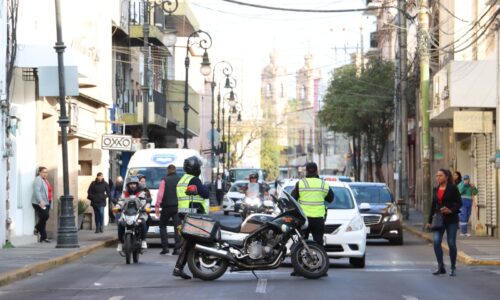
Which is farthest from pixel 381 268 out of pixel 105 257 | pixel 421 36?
pixel 421 36

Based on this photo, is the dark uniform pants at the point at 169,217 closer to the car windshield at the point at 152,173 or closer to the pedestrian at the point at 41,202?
the pedestrian at the point at 41,202

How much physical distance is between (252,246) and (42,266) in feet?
16.1

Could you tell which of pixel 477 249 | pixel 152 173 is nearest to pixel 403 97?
pixel 152 173

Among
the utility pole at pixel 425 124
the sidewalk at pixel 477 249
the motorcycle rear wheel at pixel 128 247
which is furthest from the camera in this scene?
the utility pole at pixel 425 124

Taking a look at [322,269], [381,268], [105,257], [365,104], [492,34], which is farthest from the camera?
[365,104]

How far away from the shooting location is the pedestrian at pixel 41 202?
30312 mm

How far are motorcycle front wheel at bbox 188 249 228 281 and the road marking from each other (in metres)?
0.64

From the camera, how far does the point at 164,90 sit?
61812 millimetres

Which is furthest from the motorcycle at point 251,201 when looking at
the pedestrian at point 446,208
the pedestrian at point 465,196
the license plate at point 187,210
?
the pedestrian at point 446,208

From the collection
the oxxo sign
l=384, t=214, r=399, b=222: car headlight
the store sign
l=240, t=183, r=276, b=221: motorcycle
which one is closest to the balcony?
the store sign

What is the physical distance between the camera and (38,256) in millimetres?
24516

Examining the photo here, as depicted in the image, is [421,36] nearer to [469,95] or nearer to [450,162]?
[469,95]

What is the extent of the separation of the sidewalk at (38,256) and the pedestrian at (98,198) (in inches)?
98.9

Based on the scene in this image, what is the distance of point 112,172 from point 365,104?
82.9 ft
